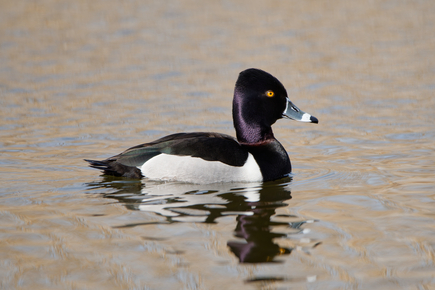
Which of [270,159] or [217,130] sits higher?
[217,130]

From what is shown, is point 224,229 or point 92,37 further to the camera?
point 92,37

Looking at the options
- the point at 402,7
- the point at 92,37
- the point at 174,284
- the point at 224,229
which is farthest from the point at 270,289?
the point at 402,7

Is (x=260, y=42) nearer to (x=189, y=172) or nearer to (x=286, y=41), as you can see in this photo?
(x=286, y=41)

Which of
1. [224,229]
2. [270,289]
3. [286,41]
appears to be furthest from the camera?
[286,41]

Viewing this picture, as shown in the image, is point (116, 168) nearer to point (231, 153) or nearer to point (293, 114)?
point (231, 153)

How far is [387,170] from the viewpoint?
7094 millimetres

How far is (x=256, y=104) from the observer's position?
7.02 meters

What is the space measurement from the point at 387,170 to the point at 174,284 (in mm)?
3719

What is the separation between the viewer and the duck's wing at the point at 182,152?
6.54 metres

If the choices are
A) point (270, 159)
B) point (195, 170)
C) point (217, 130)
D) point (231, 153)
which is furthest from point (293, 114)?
point (217, 130)

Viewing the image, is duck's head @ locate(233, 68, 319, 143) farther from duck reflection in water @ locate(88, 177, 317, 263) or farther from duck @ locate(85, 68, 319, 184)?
duck reflection in water @ locate(88, 177, 317, 263)

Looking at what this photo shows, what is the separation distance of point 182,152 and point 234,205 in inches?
39.9

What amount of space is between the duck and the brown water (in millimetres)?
153

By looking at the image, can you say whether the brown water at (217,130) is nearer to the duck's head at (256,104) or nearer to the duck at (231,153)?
the duck at (231,153)
